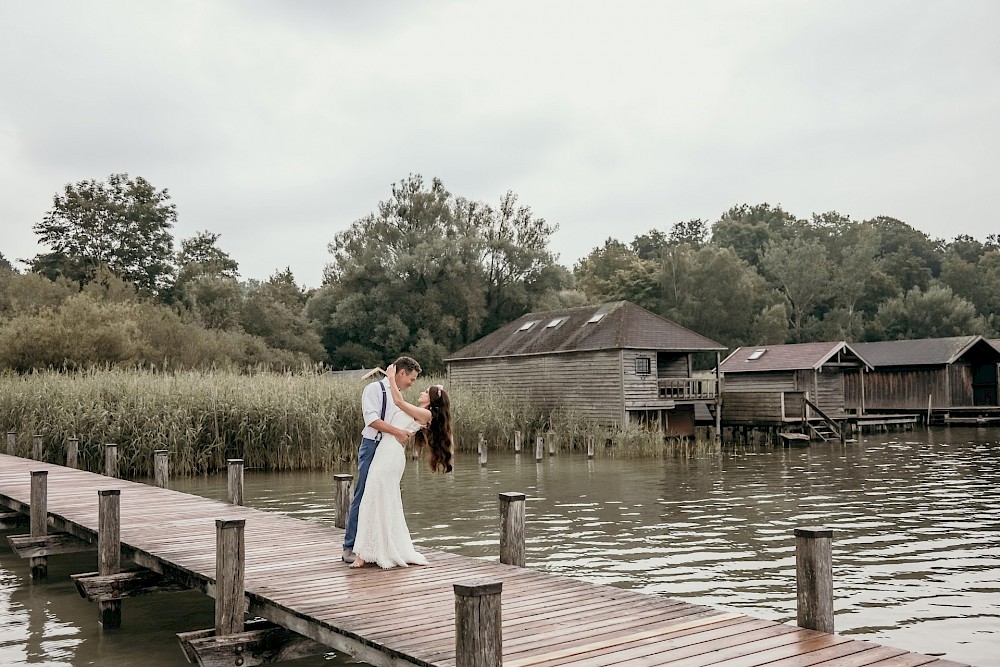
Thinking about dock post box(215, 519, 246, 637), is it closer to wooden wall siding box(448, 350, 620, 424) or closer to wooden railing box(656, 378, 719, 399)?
wooden wall siding box(448, 350, 620, 424)

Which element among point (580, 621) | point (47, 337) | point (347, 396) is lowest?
point (580, 621)

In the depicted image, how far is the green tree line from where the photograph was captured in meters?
43.0

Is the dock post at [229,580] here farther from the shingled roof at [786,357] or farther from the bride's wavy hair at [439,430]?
the shingled roof at [786,357]

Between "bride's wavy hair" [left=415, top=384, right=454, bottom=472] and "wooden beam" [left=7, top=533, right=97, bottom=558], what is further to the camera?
"wooden beam" [left=7, top=533, right=97, bottom=558]

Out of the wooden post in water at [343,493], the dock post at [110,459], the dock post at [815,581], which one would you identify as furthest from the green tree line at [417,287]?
the dock post at [815,581]

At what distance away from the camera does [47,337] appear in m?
33.5

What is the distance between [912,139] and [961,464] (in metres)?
31.6

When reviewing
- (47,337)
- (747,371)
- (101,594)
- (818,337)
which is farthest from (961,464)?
(818,337)

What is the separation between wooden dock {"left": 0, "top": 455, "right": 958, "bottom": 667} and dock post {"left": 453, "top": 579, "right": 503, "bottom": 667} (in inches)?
22.3

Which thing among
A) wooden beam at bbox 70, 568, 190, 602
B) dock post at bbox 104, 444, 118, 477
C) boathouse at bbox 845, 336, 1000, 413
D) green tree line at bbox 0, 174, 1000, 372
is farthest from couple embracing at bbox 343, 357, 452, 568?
boathouse at bbox 845, 336, 1000, 413

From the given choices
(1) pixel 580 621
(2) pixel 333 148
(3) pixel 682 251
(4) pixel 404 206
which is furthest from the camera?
(3) pixel 682 251

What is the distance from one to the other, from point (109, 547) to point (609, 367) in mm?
29276

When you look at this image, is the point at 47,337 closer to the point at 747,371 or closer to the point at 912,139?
the point at 747,371

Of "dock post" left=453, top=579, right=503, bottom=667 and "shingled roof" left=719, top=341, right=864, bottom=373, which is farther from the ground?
"shingled roof" left=719, top=341, right=864, bottom=373
